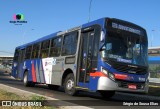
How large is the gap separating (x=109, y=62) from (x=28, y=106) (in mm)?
4248

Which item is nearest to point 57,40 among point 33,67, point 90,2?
point 33,67

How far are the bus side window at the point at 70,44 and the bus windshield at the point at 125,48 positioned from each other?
8.18 feet

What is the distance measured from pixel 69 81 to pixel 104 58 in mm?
3140

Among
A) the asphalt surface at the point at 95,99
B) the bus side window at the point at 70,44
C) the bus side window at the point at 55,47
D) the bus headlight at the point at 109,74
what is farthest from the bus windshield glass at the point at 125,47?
the bus side window at the point at 55,47

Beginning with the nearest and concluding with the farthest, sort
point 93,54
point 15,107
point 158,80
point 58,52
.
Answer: point 15,107 < point 93,54 < point 58,52 < point 158,80

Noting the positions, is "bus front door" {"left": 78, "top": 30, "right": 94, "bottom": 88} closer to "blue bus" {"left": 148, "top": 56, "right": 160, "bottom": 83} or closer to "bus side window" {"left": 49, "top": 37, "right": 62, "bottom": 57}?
"bus side window" {"left": 49, "top": 37, "right": 62, "bottom": 57}

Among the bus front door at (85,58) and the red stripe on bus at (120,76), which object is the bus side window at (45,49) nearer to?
the bus front door at (85,58)

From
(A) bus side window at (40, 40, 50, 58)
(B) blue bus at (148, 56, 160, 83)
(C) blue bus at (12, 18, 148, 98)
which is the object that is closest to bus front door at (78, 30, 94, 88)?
(C) blue bus at (12, 18, 148, 98)

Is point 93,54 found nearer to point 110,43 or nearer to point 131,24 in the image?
point 110,43

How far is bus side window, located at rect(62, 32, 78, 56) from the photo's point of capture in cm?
1516

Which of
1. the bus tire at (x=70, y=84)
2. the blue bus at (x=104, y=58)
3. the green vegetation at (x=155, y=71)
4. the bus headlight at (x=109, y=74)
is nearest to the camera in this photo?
the bus headlight at (x=109, y=74)

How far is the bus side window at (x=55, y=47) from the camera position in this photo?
1722cm

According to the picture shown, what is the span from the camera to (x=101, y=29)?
13.0 m

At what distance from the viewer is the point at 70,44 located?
51.5ft
